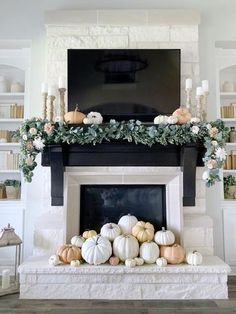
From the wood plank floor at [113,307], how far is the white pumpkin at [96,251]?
1.12ft

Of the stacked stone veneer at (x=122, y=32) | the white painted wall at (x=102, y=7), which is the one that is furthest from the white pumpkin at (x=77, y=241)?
the stacked stone veneer at (x=122, y=32)

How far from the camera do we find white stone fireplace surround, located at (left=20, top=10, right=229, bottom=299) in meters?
2.73

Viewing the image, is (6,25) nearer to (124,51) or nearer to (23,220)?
(124,51)

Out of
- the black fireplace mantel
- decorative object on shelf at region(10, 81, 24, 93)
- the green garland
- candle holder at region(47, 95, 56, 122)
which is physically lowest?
the black fireplace mantel

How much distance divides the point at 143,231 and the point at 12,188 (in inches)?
72.0

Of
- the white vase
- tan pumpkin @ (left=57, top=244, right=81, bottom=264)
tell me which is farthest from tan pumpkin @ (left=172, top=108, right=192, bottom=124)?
the white vase

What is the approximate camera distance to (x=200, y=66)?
12.0ft

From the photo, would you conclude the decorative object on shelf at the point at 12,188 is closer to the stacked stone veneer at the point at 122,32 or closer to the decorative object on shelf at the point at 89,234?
the decorative object on shelf at the point at 89,234

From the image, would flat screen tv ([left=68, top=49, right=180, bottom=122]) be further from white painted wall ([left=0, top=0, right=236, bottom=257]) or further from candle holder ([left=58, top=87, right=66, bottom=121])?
white painted wall ([left=0, top=0, right=236, bottom=257])

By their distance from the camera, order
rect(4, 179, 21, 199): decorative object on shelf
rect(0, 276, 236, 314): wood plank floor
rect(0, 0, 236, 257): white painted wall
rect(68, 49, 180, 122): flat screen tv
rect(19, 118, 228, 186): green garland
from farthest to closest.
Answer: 1. rect(4, 179, 21, 199): decorative object on shelf
2. rect(0, 0, 236, 257): white painted wall
3. rect(68, 49, 180, 122): flat screen tv
4. rect(19, 118, 228, 186): green garland
5. rect(0, 276, 236, 314): wood plank floor

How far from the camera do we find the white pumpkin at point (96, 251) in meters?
2.76

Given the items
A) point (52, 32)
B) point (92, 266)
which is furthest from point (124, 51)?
point (92, 266)

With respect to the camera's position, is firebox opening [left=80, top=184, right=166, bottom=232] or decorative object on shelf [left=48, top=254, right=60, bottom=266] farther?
firebox opening [left=80, top=184, right=166, bottom=232]

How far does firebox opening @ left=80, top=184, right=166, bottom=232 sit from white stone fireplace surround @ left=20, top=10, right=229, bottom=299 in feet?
0.32
